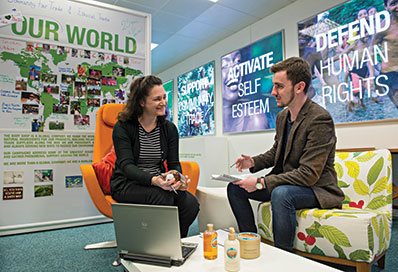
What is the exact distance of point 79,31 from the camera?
276 centimetres

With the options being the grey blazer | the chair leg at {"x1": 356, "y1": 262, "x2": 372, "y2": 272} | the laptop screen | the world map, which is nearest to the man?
the grey blazer

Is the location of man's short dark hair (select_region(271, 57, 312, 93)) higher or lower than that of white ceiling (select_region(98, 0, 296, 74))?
lower

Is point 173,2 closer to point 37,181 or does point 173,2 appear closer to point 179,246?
point 37,181

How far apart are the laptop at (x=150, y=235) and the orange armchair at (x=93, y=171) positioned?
2.20 feet

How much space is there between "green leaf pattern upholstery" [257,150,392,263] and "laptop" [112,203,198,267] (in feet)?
1.99

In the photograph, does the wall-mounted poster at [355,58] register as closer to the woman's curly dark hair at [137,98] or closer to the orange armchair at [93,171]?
the orange armchair at [93,171]

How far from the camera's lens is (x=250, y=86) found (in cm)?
408

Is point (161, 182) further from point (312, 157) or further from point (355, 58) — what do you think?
point (355, 58)

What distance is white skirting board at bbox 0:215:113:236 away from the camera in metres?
2.36

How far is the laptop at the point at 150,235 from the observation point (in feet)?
3.40

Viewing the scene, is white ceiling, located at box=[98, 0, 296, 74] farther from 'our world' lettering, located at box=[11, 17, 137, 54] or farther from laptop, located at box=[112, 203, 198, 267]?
laptop, located at box=[112, 203, 198, 267]

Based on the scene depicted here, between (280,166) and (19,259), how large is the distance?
170 cm

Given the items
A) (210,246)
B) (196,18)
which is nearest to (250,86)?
(196,18)

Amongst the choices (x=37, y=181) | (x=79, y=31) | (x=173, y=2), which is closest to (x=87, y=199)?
(x=37, y=181)
